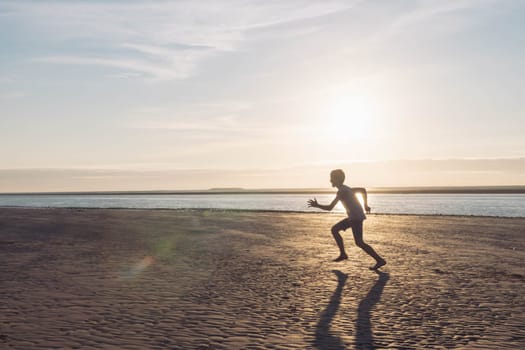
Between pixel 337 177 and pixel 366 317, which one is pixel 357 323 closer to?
pixel 366 317

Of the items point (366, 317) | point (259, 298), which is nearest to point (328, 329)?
point (366, 317)

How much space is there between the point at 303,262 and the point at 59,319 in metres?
7.66

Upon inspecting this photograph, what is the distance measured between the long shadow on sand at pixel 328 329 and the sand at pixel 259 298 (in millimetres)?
28

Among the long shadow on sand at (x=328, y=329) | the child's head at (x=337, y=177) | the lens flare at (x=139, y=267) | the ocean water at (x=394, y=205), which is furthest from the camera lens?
the ocean water at (x=394, y=205)

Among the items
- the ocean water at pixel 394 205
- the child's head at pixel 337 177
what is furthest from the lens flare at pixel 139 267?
the ocean water at pixel 394 205

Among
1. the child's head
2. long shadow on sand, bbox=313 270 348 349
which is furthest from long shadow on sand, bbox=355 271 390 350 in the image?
the child's head

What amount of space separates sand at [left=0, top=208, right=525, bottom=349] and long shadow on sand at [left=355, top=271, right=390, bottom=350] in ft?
0.06

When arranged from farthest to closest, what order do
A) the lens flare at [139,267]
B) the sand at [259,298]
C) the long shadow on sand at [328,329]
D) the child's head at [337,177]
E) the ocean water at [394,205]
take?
the ocean water at [394,205] < the child's head at [337,177] < the lens flare at [139,267] < the sand at [259,298] < the long shadow on sand at [328,329]

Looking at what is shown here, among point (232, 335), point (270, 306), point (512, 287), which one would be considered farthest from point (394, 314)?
point (512, 287)

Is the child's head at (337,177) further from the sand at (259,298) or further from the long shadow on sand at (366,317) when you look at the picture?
the long shadow on sand at (366,317)

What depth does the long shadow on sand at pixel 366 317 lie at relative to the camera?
6.53 meters

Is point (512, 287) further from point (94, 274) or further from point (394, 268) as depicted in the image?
point (94, 274)

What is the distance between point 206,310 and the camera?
8430 mm

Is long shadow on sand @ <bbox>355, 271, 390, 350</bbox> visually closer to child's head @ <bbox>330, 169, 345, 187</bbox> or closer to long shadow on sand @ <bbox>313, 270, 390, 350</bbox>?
long shadow on sand @ <bbox>313, 270, 390, 350</bbox>
